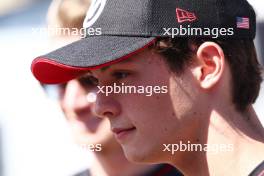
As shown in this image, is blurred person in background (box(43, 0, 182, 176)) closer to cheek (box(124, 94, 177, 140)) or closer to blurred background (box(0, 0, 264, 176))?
blurred background (box(0, 0, 264, 176))

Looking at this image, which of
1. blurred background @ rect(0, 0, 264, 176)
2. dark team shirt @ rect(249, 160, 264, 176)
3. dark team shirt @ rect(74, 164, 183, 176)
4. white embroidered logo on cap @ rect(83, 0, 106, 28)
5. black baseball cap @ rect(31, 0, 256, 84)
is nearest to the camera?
dark team shirt @ rect(249, 160, 264, 176)

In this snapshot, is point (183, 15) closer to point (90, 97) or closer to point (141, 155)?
point (141, 155)

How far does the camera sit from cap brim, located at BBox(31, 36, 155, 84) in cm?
161

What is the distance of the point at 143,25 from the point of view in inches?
64.6

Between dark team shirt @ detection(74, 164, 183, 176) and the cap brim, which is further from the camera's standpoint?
dark team shirt @ detection(74, 164, 183, 176)

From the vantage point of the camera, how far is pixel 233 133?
1645 mm

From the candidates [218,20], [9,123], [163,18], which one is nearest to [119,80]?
[163,18]

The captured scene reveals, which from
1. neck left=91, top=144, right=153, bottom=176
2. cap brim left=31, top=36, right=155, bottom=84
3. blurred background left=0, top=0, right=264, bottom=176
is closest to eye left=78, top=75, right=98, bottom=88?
neck left=91, top=144, right=153, bottom=176

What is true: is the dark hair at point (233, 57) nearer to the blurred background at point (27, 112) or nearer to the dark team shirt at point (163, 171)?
the dark team shirt at point (163, 171)

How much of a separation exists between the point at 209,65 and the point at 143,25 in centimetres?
21

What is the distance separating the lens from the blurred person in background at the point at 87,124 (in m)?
2.40

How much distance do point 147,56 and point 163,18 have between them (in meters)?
0.11

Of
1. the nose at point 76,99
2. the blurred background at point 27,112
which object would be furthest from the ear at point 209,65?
the blurred background at point 27,112

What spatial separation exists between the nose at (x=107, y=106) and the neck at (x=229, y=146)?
23 cm
